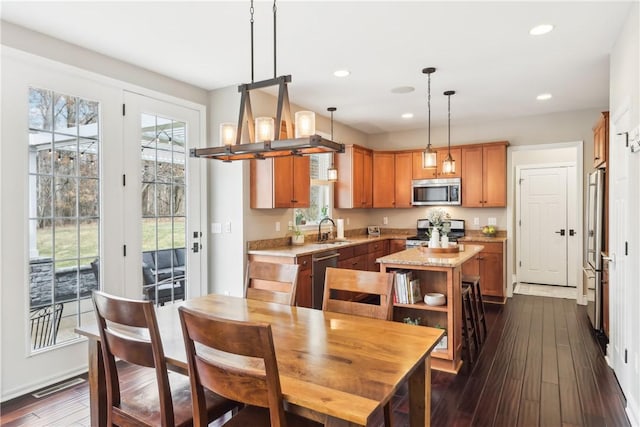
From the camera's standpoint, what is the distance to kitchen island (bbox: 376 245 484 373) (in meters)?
3.16

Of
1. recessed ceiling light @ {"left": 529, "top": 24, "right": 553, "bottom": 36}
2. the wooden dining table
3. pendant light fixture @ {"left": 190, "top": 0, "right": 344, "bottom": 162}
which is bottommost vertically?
the wooden dining table

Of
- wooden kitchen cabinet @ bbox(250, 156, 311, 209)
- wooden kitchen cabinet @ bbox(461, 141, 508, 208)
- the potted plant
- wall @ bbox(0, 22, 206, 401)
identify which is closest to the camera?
wall @ bbox(0, 22, 206, 401)

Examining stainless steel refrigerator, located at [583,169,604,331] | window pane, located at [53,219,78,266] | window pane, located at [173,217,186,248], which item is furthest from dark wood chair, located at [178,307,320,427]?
stainless steel refrigerator, located at [583,169,604,331]

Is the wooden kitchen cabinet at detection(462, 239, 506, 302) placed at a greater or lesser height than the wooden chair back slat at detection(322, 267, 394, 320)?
lesser

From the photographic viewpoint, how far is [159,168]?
12.5 feet

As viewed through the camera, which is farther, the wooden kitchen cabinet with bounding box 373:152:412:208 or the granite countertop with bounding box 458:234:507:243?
the wooden kitchen cabinet with bounding box 373:152:412:208

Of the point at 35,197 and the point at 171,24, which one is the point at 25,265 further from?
the point at 171,24

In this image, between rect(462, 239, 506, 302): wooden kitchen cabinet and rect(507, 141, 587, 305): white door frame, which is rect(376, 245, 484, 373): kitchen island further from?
rect(507, 141, 587, 305): white door frame

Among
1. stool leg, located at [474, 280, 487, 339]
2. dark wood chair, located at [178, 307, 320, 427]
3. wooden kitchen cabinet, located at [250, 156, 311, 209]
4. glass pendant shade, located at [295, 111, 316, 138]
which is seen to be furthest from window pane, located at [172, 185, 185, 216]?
stool leg, located at [474, 280, 487, 339]

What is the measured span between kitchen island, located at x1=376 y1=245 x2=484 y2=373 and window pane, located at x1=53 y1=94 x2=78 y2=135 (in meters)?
2.79

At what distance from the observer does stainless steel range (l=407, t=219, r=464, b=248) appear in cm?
589

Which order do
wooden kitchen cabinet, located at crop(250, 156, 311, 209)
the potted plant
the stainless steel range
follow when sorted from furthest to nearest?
the stainless steel range → the potted plant → wooden kitchen cabinet, located at crop(250, 156, 311, 209)

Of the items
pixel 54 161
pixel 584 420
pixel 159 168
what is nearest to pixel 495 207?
pixel 584 420

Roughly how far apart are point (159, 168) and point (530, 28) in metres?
3.42
